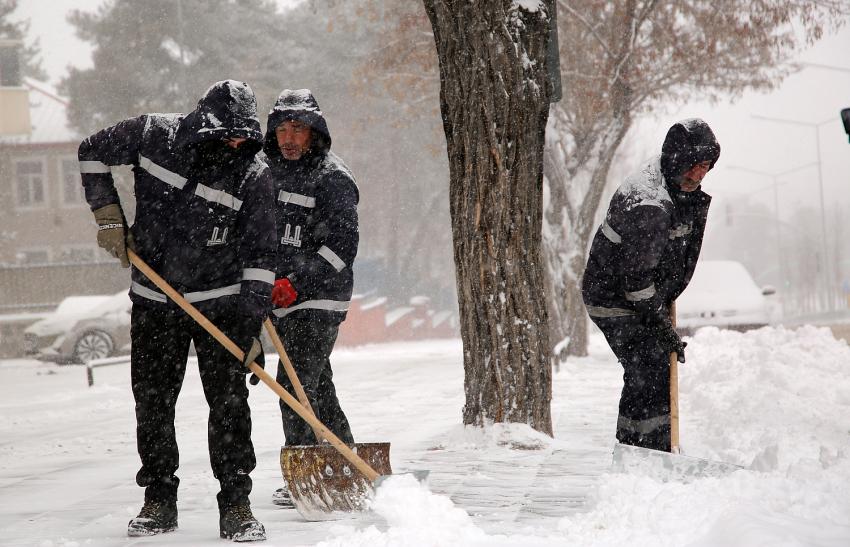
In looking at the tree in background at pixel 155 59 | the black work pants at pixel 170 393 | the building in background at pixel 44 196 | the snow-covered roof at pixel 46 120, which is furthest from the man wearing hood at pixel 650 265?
the snow-covered roof at pixel 46 120

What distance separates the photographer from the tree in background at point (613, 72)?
16.4 meters

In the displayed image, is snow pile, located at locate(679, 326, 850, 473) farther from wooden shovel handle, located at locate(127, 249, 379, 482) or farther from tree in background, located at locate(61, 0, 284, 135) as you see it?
tree in background, located at locate(61, 0, 284, 135)

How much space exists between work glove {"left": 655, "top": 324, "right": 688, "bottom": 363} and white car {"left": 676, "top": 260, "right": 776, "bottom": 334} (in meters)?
12.8

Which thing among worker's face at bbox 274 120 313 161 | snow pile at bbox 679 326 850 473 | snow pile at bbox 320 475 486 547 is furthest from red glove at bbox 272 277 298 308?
snow pile at bbox 679 326 850 473

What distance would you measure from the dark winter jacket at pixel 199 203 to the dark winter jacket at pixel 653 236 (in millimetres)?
1697

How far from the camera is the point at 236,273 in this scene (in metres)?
4.43

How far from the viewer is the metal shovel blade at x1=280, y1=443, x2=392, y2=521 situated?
442 centimetres

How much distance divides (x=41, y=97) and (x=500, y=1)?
40.4m

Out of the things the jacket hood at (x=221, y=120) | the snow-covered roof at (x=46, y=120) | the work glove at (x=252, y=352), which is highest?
the snow-covered roof at (x=46, y=120)

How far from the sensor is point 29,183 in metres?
40.7

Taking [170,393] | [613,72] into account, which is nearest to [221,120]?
[170,393]

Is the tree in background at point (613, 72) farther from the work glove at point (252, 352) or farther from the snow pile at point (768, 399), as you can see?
the work glove at point (252, 352)

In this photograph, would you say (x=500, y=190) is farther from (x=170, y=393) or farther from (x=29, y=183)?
(x=29, y=183)

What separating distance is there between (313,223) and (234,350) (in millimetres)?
1133
